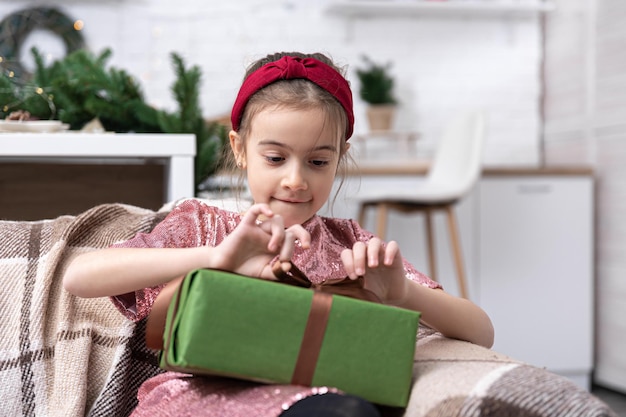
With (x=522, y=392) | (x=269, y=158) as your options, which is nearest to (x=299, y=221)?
(x=269, y=158)

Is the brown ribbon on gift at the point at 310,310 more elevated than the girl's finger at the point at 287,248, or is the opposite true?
the girl's finger at the point at 287,248

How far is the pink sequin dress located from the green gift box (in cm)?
3

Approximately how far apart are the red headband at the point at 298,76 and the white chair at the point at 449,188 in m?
1.91

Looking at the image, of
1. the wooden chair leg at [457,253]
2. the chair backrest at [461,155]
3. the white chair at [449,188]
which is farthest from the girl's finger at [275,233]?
the wooden chair leg at [457,253]

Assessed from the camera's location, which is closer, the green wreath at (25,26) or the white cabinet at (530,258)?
the white cabinet at (530,258)

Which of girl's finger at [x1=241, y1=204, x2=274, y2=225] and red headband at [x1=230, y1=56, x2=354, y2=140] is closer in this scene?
girl's finger at [x1=241, y1=204, x2=274, y2=225]

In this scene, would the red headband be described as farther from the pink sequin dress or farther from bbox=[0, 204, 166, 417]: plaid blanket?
bbox=[0, 204, 166, 417]: plaid blanket

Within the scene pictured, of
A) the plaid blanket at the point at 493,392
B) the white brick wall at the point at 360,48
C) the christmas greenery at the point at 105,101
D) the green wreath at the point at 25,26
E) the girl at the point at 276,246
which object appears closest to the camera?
the plaid blanket at the point at 493,392

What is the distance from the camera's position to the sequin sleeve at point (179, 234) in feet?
3.35

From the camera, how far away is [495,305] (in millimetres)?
3396

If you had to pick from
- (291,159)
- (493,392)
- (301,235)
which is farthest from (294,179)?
(493,392)

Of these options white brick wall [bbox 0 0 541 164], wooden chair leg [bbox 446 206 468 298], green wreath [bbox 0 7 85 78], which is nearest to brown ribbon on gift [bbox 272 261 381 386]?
wooden chair leg [bbox 446 206 468 298]

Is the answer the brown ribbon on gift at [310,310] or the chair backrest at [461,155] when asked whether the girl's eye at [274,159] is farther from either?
the chair backrest at [461,155]

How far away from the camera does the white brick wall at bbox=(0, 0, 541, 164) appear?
12.4ft
